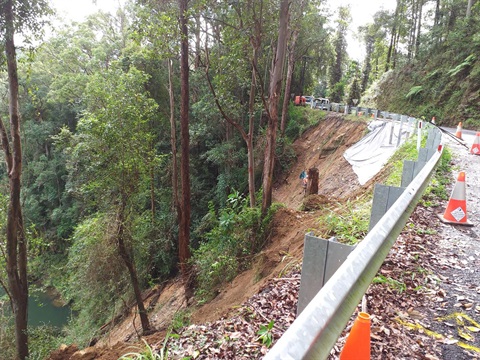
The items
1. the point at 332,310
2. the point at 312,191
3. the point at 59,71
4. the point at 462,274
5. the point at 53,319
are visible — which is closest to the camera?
the point at 332,310

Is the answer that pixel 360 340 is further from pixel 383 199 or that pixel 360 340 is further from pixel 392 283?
pixel 383 199

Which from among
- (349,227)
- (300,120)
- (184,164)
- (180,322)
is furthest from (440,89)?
(180,322)

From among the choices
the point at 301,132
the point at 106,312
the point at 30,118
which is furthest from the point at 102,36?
the point at 106,312

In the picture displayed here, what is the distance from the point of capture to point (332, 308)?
1.28m

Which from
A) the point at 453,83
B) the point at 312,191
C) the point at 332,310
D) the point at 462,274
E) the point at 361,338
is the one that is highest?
the point at 453,83

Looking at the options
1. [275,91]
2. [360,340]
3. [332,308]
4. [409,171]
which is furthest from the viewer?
[275,91]

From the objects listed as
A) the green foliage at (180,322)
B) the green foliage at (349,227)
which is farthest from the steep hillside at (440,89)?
the green foliage at (180,322)

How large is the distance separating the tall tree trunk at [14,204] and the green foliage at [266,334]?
9202 millimetres

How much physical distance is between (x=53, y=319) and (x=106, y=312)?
11267 millimetres

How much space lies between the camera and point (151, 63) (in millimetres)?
20531

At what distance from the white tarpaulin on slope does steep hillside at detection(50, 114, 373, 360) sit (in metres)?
0.53

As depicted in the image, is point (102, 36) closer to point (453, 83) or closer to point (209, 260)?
point (209, 260)

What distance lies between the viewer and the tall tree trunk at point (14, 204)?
8.38 meters

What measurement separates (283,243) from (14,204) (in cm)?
797
